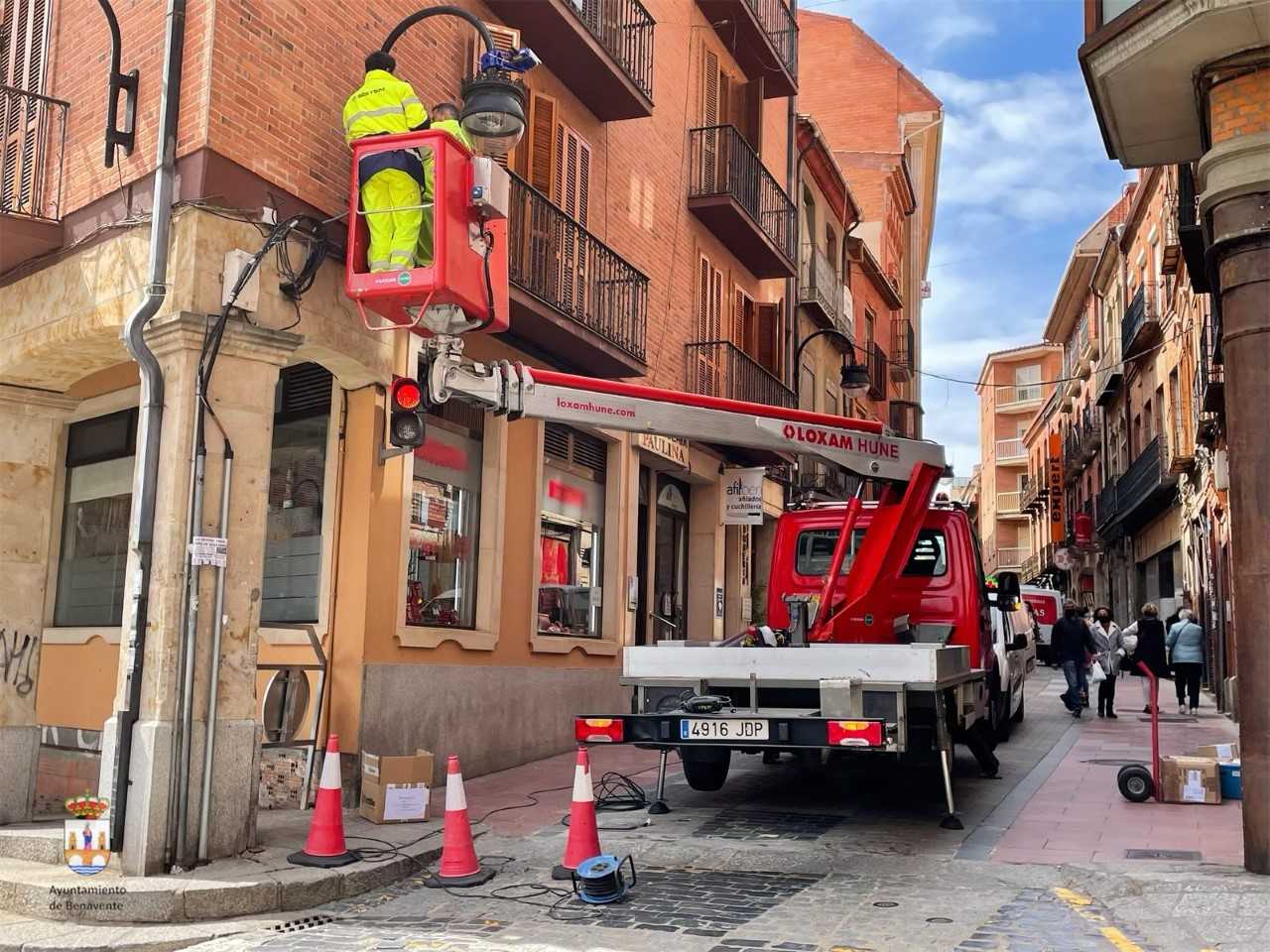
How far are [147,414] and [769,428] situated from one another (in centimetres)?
438

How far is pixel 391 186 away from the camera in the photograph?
8.62m

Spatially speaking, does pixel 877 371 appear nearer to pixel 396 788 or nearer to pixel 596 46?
pixel 596 46

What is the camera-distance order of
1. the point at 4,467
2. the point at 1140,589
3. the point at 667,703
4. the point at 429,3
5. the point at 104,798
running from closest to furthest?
the point at 104,798 < the point at 667,703 < the point at 4,467 < the point at 429,3 < the point at 1140,589

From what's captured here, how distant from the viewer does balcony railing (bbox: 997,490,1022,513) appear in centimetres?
6914

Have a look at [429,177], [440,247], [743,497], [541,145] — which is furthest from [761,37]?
[440,247]

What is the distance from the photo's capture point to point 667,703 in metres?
8.73

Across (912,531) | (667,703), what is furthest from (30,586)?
(912,531)

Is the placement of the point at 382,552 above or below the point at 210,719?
above

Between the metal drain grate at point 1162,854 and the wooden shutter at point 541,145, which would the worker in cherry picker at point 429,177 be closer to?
the wooden shutter at point 541,145

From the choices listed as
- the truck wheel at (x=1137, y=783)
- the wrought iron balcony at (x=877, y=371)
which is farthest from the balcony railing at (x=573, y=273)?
the wrought iron balcony at (x=877, y=371)

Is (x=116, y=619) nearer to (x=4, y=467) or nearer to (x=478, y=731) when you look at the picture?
(x=4, y=467)

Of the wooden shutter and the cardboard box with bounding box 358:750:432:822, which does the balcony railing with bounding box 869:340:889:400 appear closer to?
the wooden shutter

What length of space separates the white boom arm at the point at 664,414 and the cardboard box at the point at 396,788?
2.62 meters

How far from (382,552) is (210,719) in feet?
9.26
